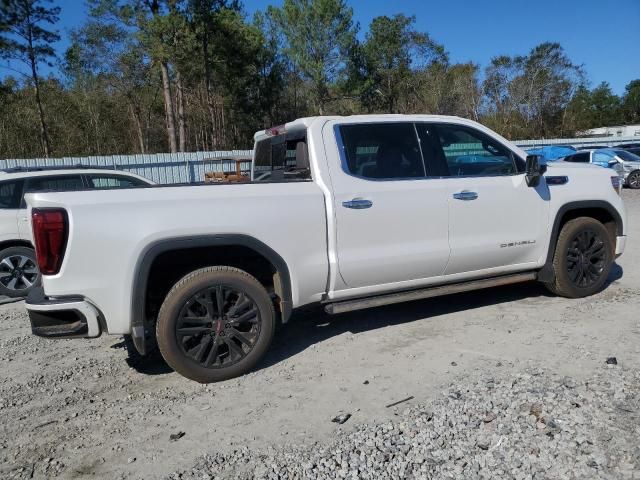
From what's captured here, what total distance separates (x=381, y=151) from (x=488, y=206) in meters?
1.14

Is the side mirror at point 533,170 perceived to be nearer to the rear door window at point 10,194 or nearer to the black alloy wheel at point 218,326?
the black alloy wheel at point 218,326

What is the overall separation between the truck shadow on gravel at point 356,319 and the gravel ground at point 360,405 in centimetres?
3

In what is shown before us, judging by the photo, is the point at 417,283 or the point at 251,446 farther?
the point at 417,283

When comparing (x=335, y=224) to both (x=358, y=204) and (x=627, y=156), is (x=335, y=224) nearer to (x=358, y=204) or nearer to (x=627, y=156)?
(x=358, y=204)

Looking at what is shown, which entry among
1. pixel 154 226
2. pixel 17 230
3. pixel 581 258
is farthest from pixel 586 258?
pixel 17 230

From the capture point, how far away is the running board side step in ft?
13.9

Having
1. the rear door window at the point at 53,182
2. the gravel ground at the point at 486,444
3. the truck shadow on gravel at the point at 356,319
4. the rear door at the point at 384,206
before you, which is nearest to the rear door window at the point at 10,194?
the rear door window at the point at 53,182

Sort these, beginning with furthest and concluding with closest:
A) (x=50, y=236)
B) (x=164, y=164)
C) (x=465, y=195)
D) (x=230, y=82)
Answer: (x=230, y=82), (x=164, y=164), (x=465, y=195), (x=50, y=236)

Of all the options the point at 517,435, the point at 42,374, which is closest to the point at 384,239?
the point at 517,435

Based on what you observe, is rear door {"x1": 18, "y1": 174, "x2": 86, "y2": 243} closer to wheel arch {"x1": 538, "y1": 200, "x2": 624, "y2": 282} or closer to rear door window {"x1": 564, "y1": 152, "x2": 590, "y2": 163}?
wheel arch {"x1": 538, "y1": 200, "x2": 624, "y2": 282}

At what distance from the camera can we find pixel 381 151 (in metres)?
4.52

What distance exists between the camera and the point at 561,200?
16.8ft

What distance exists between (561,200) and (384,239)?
2085 millimetres

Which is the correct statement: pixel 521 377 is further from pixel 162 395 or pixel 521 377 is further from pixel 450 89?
pixel 450 89
